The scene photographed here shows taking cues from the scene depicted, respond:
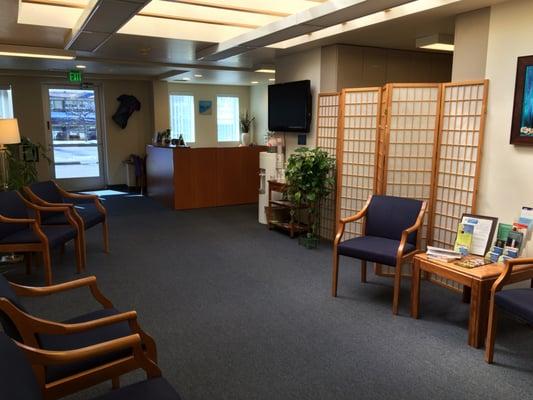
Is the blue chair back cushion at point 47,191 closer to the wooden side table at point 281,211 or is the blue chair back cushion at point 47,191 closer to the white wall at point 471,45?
the wooden side table at point 281,211

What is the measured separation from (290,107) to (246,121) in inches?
216

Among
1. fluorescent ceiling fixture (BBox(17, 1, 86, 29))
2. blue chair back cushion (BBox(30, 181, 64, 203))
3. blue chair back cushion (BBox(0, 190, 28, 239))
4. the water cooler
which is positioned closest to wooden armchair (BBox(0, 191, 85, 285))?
blue chair back cushion (BBox(0, 190, 28, 239))

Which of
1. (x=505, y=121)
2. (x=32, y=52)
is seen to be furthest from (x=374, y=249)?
(x=32, y=52)

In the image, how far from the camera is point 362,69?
209 inches

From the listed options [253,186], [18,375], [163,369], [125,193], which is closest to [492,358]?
[163,369]

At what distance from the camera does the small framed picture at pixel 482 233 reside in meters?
3.29

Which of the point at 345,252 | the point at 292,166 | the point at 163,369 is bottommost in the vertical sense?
the point at 163,369

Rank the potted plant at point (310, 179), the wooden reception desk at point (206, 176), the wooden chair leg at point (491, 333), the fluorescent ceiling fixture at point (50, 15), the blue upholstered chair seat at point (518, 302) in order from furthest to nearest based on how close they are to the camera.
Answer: the wooden reception desk at point (206, 176)
the potted plant at point (310, 179)
the fluorescent ceiling fixture at point (50, 15)
the wooden chair leg at point (491, 333)
the blue upholstered chair seat at point (518, 302)

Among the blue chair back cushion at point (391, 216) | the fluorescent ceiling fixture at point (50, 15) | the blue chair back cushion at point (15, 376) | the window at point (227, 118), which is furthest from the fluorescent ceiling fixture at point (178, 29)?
the window at point (227, 118)

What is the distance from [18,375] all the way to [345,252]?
2.60 m

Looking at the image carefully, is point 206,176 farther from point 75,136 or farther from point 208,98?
point 208,98

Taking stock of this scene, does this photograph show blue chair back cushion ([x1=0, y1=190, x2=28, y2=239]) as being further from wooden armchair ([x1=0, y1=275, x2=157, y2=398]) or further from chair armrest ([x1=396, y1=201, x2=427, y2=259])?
chair armrest ([x1=396, y1=201, x2=427, y2=259])

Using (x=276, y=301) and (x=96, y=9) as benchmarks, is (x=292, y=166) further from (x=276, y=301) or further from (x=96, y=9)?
(x=96, y=9)

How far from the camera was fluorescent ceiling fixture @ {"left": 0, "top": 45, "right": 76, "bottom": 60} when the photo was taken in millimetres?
5535
